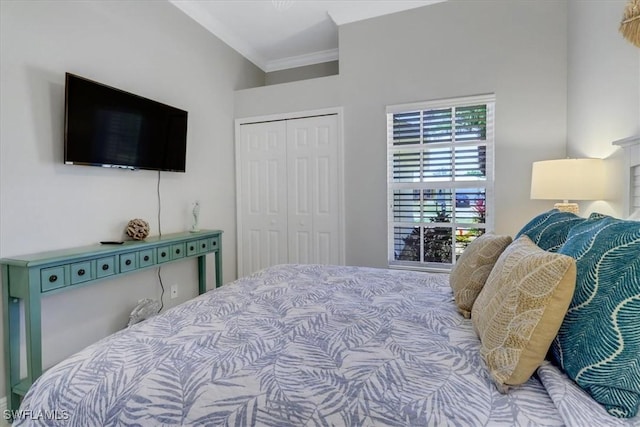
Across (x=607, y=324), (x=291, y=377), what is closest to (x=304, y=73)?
(x=291, y=377)

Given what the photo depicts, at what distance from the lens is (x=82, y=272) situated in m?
1.95

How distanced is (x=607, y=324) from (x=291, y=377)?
78 cm

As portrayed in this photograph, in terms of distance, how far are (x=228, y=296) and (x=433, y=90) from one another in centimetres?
257

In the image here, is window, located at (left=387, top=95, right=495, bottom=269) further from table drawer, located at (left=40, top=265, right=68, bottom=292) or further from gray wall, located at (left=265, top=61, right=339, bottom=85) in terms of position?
table drawer, located at (left=40, top=265, right=68, bottom=292)

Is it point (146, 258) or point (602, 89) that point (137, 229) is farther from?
point (602, 89)

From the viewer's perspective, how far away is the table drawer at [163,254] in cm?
245

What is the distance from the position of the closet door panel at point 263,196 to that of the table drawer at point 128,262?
1.60m

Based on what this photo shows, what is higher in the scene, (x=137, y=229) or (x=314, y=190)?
(x=314, y=190)

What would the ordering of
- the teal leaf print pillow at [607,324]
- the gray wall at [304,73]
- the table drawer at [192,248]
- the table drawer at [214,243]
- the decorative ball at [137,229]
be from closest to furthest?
the teal leaf print pillow at [607,324] < the decorative ball at [137,229] < the table drawer at [192,248] < the table drawer at [214,243] < the gray wall at [304,73]

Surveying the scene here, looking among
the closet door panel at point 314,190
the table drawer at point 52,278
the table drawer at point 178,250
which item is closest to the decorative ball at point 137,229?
the table drawer at point 178,250

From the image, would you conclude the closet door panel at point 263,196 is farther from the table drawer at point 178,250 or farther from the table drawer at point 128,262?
the table drawer at point 128,262

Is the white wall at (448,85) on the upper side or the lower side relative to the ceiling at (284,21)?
lower

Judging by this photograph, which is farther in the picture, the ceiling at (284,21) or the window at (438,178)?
the ceiling at (284,21)

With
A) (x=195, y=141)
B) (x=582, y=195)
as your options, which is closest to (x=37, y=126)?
(x=195, y=141)
